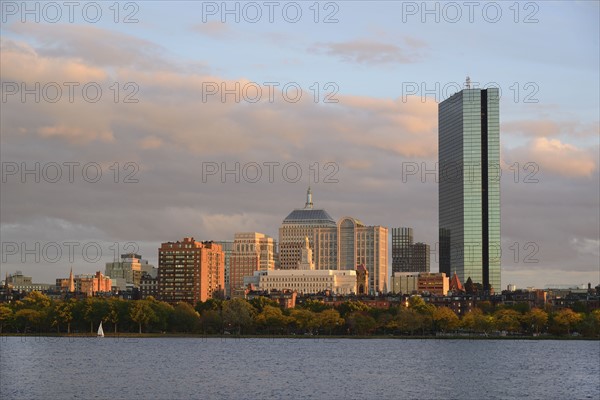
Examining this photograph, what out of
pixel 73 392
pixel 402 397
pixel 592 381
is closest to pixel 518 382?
pixel 592 381

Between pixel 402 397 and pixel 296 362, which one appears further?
pixel 296 362

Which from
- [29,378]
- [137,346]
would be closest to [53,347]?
[137,346]

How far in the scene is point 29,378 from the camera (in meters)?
124

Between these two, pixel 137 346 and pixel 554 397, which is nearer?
pixel 554 397

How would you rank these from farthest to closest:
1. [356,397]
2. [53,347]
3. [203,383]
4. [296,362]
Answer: [53,347], [296,362], [203,383], [356,397]

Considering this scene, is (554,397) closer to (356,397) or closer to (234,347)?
→ (356,397)

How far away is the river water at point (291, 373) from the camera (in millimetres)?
112875

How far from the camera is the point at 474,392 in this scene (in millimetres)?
116500

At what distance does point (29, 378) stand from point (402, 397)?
129 feet

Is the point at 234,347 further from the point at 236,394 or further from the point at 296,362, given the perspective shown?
the point at 236,394

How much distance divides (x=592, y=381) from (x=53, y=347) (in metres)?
93.3

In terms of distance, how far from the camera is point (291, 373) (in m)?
136

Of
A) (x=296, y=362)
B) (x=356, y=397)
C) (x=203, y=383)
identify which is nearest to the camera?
(x=356, y=397)

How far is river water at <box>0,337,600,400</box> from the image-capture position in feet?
370
